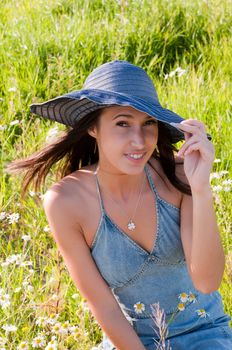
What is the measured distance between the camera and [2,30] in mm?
5395

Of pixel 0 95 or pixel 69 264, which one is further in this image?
pixel 0 95

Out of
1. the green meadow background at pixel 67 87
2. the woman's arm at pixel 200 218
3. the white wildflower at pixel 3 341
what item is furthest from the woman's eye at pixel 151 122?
the white wildflower at pixel 3 341

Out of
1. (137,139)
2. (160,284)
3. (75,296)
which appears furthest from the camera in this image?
(75,296)

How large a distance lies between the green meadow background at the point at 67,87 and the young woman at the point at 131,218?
313 mm

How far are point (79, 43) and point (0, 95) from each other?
2.11 feet

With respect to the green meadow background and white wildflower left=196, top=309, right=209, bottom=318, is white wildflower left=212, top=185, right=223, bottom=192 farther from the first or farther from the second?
white wildflower left=196, top=309, right=209, bottom=318

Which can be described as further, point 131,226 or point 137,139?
point 131,226

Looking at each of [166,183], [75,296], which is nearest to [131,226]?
[166,183]

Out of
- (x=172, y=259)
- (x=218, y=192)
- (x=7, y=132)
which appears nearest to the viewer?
(x=172, y=259)

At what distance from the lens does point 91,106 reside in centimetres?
261

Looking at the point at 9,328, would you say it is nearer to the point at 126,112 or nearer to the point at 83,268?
the point at 83,268

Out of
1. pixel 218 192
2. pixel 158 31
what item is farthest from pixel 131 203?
pixel 158 31

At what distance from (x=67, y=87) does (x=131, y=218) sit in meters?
2.10

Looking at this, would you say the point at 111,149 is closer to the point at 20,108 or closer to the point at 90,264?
the point at 90,264
